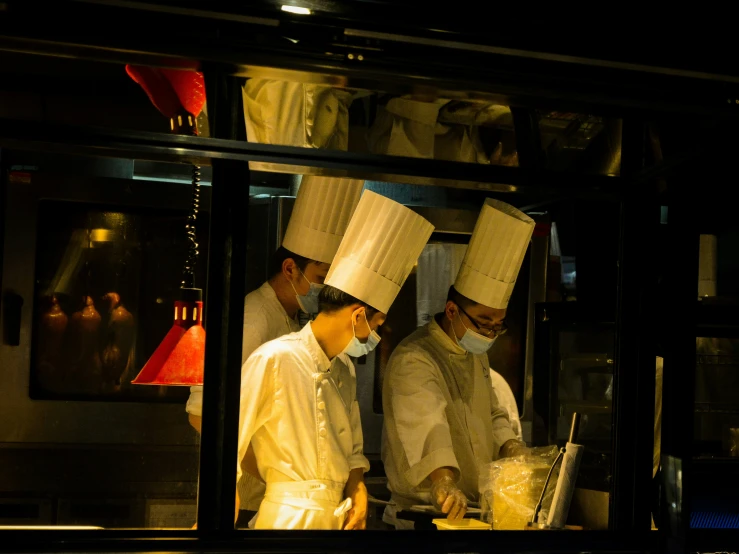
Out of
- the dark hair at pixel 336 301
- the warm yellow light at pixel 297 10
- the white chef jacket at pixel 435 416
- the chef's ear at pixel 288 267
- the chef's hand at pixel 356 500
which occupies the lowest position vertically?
the chef's hand at pixel 356 500

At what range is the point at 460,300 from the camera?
10.9 ft

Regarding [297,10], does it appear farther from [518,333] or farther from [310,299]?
[518,333]

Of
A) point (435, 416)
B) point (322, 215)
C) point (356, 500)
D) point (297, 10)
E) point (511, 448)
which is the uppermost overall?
point (297, 10)

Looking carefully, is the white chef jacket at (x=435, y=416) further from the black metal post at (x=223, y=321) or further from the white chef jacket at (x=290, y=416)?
the black metal post at (x=223, y=321)

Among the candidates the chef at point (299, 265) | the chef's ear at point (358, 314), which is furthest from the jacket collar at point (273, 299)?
the chef's ear at point (358, 314)

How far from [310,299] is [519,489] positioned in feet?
3.69

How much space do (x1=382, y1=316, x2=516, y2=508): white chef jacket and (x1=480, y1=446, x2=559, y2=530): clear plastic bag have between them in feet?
1.31

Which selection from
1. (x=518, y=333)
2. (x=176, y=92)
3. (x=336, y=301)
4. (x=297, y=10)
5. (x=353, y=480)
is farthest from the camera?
(x=518, y=333)

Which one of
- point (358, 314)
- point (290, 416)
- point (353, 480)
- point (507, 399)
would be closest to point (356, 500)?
point (353, 480)

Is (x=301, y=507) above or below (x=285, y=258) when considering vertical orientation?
below

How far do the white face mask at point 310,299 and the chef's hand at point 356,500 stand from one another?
68 centimetres

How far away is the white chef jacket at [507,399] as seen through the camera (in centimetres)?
368

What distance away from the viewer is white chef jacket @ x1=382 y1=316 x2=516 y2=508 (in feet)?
9.86

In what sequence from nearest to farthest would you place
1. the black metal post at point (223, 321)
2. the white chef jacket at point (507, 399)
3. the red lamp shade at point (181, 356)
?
the black metal post at point (223, 321) < the red lamp shade at point (181, 356) < the white chef jacket at point (507, 399)
